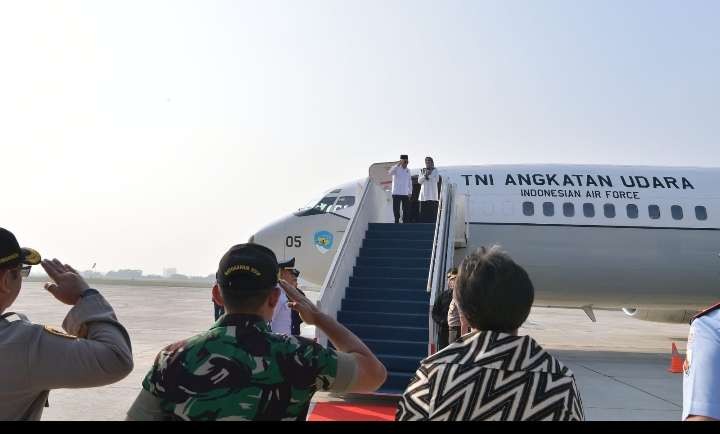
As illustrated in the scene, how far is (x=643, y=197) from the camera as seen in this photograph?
15.2 metres

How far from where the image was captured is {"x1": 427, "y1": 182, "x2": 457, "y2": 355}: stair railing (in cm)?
944

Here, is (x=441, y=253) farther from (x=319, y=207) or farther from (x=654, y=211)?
(x=654, y=211)

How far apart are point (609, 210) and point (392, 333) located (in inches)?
276

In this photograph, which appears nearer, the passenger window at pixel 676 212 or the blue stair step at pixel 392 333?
the blue stair step at pixel 392 333

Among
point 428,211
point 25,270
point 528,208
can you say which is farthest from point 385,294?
point 25,270

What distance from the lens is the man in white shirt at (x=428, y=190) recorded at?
45.0 feet

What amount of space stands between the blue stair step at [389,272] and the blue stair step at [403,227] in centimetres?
155

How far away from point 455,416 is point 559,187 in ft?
45.0

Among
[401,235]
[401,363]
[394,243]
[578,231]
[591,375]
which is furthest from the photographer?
[578,231]

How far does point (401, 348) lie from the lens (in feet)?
31.3

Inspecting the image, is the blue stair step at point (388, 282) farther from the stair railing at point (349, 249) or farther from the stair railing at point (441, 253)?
the stair railing at point (441, 253)

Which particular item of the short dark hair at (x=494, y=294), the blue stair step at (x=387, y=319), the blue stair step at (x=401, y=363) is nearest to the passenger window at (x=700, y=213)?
the blue stair step at (x=387, y=319)

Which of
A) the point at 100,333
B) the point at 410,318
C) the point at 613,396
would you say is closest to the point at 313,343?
the point at 100,333
